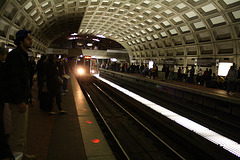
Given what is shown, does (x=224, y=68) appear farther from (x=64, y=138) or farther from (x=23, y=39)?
(x=23, y=39)

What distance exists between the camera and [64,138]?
4207 mm

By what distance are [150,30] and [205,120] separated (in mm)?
24470

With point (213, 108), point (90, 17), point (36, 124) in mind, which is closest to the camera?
point (36, 124)

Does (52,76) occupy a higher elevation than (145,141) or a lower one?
higher

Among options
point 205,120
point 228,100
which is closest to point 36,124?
point 205,120

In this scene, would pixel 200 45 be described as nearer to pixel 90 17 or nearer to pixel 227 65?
pixel 227 65

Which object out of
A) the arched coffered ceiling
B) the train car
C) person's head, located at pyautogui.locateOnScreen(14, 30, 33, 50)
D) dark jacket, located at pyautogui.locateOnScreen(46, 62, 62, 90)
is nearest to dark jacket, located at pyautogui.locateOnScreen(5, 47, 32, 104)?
person's head, located at pyautogui.locateOnScreen(14, 30, 33, 50)

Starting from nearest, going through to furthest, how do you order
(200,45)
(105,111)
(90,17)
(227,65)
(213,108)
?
(105,111) < (213,108) < (227,65) < (200,45) < (90,17)

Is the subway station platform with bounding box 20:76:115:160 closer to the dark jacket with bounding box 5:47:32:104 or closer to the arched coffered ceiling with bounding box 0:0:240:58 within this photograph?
the dark jacket with bounding box 5:47:32:104

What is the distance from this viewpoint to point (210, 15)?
18125mm

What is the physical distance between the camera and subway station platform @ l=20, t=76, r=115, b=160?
11.4ft

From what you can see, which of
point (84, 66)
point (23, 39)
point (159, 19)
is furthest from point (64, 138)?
point (159, 19)

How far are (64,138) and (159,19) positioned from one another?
2435 centimetres

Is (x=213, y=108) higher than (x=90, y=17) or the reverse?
the reverse
